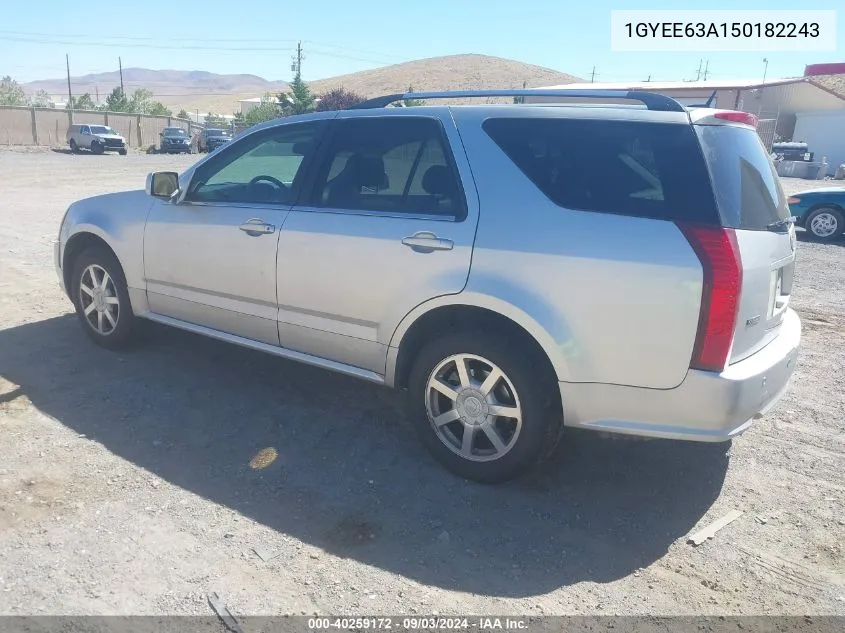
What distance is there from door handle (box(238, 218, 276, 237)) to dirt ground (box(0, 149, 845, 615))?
3.71 feet

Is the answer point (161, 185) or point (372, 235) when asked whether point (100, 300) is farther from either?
point (372, 235)

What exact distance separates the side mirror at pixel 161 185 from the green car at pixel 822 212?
462 inches

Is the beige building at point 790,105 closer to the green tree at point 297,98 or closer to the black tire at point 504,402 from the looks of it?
the green tree at point 297,98

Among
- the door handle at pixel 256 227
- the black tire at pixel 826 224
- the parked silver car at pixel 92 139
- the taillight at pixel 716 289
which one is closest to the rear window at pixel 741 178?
the taillight at pixel 716 289

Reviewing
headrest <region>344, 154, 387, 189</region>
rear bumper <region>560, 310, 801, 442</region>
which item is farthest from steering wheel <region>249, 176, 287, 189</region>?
rear bumper <region>560, 310, 801, 442</region>

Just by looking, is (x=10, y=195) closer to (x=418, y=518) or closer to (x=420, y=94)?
(x=420, y=94)

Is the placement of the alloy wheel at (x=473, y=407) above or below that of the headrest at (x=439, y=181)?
below

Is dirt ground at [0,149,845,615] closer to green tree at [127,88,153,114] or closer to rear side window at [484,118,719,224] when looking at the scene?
Result: rear side window at [484,118,719,224]

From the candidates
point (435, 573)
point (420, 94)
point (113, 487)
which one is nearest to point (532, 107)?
point (420, 94)

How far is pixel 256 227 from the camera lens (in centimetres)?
424

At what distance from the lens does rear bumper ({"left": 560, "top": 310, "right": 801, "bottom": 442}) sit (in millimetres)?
3000

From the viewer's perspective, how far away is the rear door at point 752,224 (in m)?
3.03

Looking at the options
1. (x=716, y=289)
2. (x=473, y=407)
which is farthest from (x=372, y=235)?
(x=716, y=289)

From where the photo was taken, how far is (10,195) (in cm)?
1630
